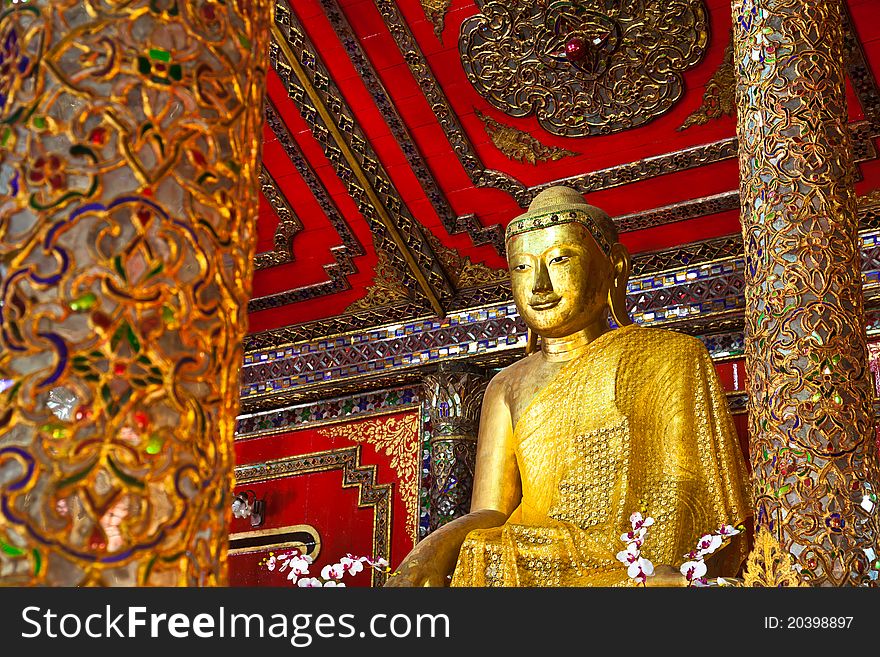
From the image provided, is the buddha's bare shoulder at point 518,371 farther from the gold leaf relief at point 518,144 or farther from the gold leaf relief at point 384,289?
the gold leaf relief at point 384,289

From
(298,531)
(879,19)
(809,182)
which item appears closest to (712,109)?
(879,19)

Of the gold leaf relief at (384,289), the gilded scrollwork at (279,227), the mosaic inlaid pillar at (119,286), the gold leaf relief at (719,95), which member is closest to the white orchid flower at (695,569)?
the mosaic inlaid pillar at (119,286)

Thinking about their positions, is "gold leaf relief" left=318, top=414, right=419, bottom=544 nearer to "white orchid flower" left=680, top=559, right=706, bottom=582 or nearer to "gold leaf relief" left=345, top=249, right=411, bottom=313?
"gold leaf relief" left=345, top=249, right=411, bottom=313

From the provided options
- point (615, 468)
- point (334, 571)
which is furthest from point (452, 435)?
point (334, 571)

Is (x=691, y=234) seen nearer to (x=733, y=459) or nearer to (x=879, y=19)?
(x=879, y=19)

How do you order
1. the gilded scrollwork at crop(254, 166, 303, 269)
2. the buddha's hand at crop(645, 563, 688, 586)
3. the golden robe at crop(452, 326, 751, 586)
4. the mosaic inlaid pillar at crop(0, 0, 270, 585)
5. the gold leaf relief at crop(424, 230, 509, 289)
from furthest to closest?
the gilded scrollwork at crop(254, 166, 303, 269), the gold leaf relief at crop(424, 230, 509, 289), the golden robe at crop(452, 326, 751, 586), the buddha's hand at crop(645, 563, 688, 586), the mosaic inlaid pillar at crop(0, 0, 270, 585)

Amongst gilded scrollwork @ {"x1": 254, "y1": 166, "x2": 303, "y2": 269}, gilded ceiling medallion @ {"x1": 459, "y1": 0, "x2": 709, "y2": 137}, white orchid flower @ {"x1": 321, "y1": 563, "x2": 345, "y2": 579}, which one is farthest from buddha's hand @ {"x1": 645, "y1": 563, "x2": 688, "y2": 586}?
gilded scrollwork @ {"x1": 254, "y1": 166, "x2": 303, "y2": 269}

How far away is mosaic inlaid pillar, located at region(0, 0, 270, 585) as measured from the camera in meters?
0.98

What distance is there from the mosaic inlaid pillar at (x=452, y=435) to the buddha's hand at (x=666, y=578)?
2827 millimetres

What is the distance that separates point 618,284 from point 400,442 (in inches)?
98.0

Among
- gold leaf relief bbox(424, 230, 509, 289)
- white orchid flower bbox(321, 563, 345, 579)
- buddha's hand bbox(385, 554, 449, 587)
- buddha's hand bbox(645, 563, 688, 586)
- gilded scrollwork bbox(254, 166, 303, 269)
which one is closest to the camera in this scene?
white orchid flower bbox(321, 563, 345, 579)

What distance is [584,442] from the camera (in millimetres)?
4027

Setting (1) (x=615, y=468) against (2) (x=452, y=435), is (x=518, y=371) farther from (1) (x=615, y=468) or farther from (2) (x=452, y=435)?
(2) (x=452, y=435)

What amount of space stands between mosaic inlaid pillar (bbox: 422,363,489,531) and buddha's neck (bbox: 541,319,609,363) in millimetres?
1715
